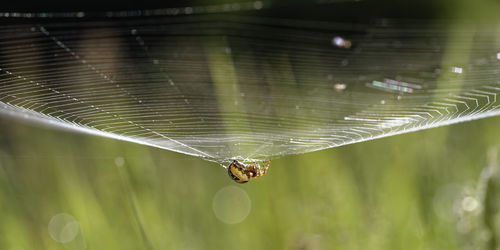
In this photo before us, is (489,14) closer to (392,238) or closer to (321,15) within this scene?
(321,15)

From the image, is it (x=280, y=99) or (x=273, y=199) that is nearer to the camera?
(x=273, y=199)

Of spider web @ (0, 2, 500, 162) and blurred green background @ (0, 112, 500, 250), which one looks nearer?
blurred green background @ (0, 112, 500, 250)

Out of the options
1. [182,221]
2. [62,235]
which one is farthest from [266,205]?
[62,235]

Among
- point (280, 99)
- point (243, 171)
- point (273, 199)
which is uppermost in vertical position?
point (280, 99)

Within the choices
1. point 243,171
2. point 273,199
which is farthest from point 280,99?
point 273,199

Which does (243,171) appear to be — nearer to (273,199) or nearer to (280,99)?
(273,199)

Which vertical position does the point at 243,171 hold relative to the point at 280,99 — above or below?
below

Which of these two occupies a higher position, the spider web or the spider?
the spider web
